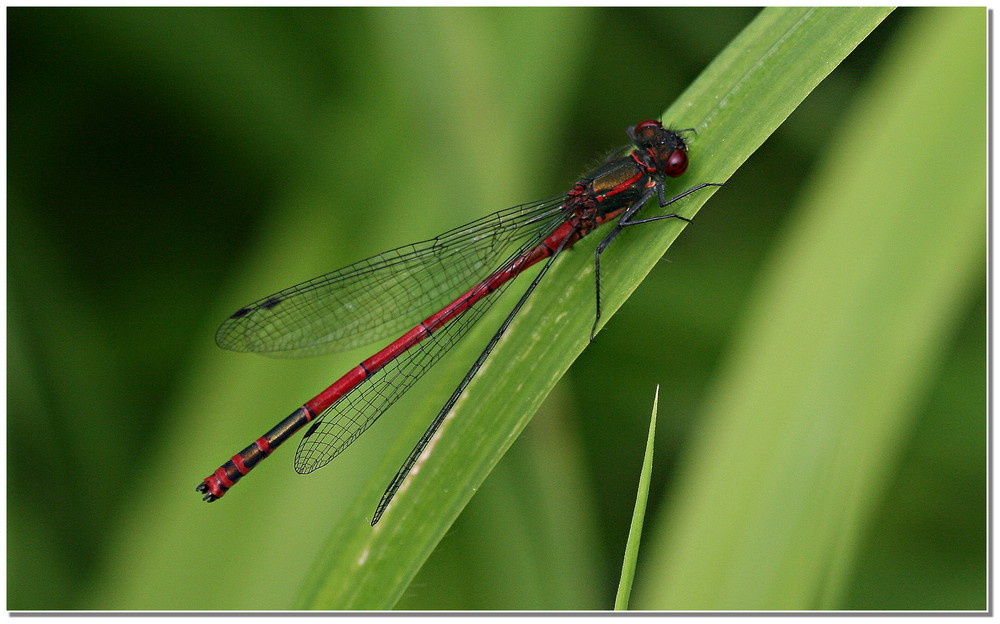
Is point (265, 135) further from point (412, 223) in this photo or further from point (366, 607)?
point (366, 607)

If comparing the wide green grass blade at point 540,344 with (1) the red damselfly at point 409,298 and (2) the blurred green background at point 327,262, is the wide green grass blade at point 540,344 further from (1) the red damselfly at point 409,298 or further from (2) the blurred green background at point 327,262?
(2) the blurred green background at point 327,262

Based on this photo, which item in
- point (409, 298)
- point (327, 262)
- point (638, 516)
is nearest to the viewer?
point (638, 516)

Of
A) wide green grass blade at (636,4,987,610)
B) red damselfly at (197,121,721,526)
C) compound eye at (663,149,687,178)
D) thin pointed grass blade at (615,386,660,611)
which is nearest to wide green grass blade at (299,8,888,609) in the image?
compound eye at (663,149,687,178)

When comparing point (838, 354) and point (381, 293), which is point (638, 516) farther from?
point (381, 293)

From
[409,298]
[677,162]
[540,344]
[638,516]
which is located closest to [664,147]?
[677,162]

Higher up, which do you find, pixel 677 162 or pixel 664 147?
pixel 664 147

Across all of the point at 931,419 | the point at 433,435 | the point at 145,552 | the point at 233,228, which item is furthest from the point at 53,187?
the point at 931,419

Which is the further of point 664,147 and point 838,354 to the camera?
point 664,147
